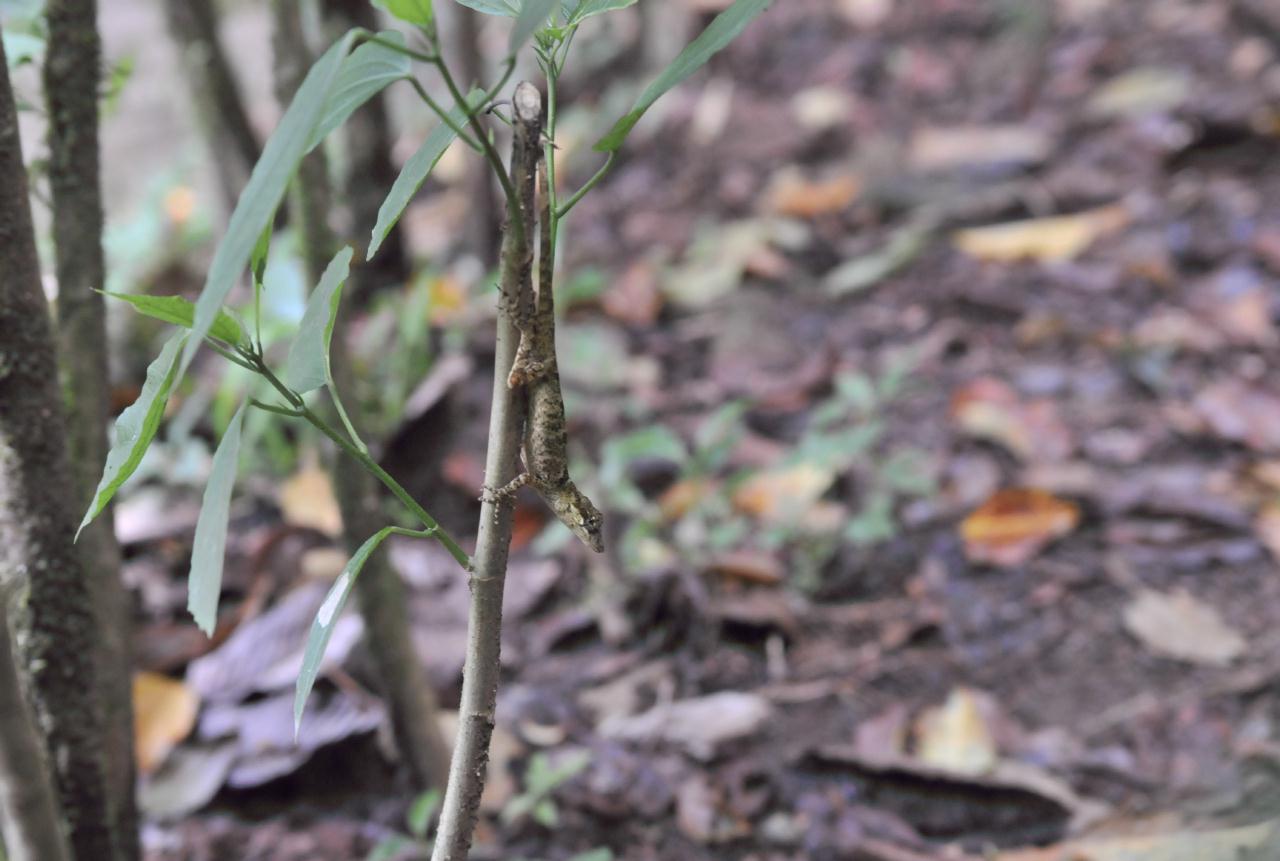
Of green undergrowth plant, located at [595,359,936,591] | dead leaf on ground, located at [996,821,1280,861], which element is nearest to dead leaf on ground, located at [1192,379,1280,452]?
green undergrowth plant, located at [595,359,936,591]

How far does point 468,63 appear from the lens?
3.27 meters

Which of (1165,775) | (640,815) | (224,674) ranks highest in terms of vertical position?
(224,674)

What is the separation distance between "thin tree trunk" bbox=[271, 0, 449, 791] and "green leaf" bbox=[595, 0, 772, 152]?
0.93m

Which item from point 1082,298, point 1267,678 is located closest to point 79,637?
point 1267,678

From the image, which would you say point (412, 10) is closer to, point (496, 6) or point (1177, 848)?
point (496, 6)

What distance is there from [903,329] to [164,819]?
7.72 feet

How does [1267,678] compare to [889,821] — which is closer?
[889,821]

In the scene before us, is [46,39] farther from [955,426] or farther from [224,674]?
[955,426]

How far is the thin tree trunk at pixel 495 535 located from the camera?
30.6 inches

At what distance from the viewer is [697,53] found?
2.53 ft

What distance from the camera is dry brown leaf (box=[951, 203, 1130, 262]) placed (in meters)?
3.40

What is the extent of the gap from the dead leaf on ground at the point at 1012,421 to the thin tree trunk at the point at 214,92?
214 centimetres

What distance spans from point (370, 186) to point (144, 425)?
280 centimetres

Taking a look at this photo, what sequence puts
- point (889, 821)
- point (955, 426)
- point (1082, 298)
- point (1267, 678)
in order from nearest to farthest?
point (889, 821), point (1267, 678), point (955, 426), point (1082, 298)
